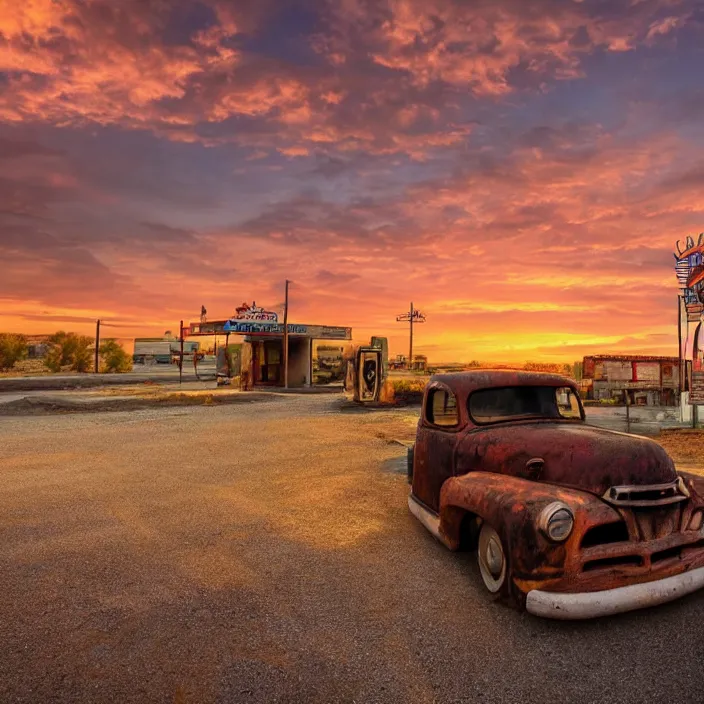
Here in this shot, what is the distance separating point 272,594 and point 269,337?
3246cm

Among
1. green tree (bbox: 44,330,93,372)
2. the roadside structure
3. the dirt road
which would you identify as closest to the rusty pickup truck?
the dirt road

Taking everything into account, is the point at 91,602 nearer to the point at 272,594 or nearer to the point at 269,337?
the point at 272,594

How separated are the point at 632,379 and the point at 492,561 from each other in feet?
91.3

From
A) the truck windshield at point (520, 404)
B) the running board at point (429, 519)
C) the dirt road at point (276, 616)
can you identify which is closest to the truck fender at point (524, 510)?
the dirt road at point (276, 616)

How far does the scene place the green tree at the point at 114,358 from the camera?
5600 cm

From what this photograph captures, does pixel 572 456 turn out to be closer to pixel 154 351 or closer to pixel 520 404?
pixel 520 404

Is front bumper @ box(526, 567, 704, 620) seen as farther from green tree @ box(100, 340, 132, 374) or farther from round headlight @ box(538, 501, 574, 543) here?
green tree @ box(100, 340, 132, 374)

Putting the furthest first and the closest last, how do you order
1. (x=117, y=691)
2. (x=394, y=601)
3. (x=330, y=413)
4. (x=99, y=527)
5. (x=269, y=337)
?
1. (x=269, y=337)
2. (x=330, y=413)
3. (x=99, y=527)
4. (x=394, y=601)
5. (x=117, y=691)

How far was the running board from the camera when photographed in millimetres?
4633

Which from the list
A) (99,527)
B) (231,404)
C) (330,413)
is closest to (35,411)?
(231,404)

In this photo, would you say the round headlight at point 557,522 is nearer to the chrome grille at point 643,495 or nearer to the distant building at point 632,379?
the chrome grille at point 643,495

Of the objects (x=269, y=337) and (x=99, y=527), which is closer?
(x=99, y=527)

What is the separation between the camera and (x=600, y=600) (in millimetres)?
3195

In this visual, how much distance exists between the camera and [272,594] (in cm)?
397
